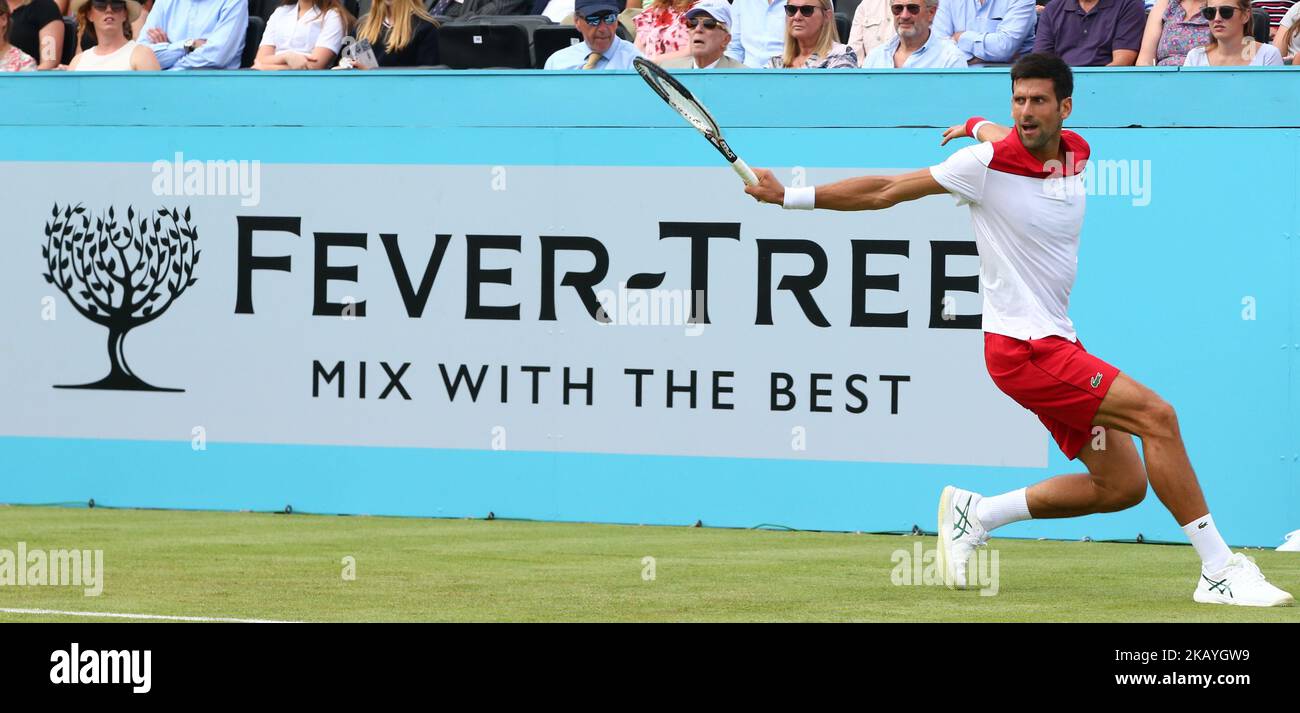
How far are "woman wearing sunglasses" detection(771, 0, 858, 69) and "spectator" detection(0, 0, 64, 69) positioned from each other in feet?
17.0

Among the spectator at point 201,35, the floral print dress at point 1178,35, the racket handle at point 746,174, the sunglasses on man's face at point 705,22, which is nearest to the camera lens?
the racket handle at point 746,174

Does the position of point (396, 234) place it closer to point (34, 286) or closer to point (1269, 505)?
point (34, 286)

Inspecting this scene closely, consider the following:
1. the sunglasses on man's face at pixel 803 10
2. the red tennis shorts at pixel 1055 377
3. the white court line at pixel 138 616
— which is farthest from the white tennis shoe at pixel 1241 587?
the sunglasses on man's face at pixel 803 10

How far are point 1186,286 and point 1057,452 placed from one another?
1.12 meters

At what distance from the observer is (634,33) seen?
13.1 meters

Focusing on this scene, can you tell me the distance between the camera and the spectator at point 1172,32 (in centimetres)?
1118

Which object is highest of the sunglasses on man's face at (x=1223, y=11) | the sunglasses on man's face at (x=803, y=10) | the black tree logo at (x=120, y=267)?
the sunglasses on man's face at (x=803, y=10)

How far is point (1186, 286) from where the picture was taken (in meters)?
10.8

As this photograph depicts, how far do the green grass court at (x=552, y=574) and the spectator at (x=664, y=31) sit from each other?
3.06 meters

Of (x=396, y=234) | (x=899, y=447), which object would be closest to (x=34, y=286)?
(x=396, y=234)

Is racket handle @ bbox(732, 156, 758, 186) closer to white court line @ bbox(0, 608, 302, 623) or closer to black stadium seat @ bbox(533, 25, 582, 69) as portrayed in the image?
white court line @ bbox(0, 608, 302, 623)

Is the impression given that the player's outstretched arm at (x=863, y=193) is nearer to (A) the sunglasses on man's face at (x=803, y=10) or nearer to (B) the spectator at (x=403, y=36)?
(A) the sunglasses on man's face at (x=803, y=10)
